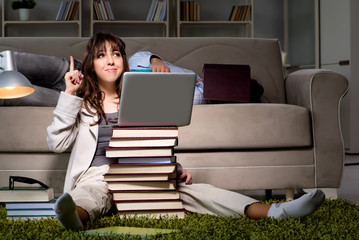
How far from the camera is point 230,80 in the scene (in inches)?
89.6

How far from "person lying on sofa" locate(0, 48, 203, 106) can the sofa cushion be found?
248mm

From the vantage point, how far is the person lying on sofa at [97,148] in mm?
1420

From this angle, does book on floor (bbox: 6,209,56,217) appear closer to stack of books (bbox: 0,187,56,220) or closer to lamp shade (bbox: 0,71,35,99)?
stack of books (bbox: 0,187,56,220)

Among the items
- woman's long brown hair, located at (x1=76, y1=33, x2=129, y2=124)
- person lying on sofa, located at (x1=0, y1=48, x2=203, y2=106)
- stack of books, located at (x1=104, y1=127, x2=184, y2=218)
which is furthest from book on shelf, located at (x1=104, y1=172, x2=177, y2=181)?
person lying on sofa, located at (x1=0, y1=48, x2=203, y2=106)

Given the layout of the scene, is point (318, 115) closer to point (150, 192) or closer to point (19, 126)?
point (150, 192)

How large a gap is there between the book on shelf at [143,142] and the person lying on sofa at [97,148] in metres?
0.17

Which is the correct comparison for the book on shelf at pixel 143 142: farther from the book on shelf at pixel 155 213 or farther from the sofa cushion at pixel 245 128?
the sofa cushion at pixel 245 128

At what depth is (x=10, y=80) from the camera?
124 centimetres

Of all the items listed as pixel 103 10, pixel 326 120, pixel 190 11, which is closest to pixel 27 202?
pixel 326 120

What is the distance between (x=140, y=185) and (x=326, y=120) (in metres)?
0.99

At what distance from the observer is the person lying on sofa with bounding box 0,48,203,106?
85.7 inches

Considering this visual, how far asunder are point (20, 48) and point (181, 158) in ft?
3.81

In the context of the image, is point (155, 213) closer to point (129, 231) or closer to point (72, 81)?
point (129, 231)

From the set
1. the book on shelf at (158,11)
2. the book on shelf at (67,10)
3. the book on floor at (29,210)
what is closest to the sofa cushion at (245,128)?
the book on floor at (29,210)
